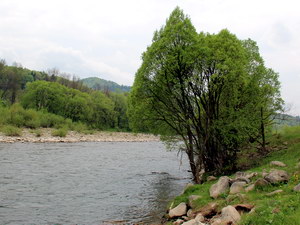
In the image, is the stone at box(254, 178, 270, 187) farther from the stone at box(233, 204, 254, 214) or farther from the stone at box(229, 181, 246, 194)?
the stone at box(233, 204, 254, 214)

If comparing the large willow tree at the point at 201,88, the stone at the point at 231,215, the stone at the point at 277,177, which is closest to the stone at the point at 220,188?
the stone at the point at 277,177

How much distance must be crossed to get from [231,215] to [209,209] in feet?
8.57

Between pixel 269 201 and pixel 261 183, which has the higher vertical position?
pixel 261 183

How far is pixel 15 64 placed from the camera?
14325 cm

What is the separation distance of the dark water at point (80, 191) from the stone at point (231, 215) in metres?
5.74

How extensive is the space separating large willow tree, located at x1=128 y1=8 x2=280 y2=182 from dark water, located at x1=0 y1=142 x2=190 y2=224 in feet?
18.1

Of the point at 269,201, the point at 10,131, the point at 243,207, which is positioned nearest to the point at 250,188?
the point at 243,207

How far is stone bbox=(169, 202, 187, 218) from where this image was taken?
1549 cm

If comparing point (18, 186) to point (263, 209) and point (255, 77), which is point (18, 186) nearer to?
point (263, 209)

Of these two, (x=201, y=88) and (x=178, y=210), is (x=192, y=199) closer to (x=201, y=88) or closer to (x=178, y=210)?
(x=178, y=210)

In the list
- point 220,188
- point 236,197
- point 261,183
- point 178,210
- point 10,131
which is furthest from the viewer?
point 10,131

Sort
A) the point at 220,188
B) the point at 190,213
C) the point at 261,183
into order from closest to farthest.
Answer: the point at 261,183, the point at 190,213, the point at 220,188

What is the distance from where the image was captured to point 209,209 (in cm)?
1390

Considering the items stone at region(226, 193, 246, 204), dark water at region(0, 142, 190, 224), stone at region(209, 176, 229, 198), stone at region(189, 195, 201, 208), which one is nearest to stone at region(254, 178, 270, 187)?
stone at region(226, 193, 246, 204)
